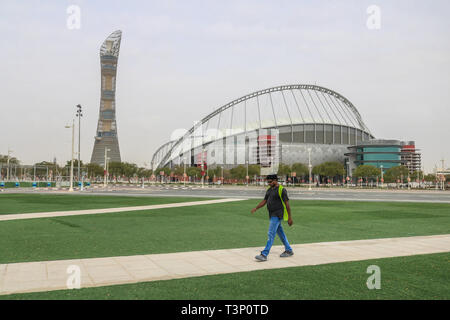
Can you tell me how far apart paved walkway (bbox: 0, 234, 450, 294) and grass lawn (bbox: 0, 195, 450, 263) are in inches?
31.8

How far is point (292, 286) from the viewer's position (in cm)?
→ 681

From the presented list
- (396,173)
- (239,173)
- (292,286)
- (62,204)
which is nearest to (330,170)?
(396,173)

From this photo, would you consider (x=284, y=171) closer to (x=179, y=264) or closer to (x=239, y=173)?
(x=239, y=173)

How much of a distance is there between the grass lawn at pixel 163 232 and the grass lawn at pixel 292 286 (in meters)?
3.08

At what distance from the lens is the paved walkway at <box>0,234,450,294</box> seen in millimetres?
7083

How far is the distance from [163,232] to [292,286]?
7.55 metres

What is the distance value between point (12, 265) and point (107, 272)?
7.68ft

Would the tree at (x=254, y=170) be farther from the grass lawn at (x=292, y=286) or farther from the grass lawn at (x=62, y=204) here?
the grass lawn at (x=292, y=286)

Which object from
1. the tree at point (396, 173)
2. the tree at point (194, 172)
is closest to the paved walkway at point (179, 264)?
the tree at point (396, 173)

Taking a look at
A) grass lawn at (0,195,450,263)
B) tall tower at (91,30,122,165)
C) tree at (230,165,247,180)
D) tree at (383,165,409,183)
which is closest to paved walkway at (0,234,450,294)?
grass lawn at (0,195,450,263)

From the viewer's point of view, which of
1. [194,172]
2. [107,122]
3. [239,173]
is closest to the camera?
[239,173]

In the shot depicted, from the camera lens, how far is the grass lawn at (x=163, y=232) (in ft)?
33.5

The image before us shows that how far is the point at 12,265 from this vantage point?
8.22m
